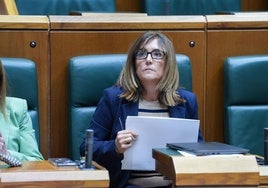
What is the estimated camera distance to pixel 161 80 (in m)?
1.64

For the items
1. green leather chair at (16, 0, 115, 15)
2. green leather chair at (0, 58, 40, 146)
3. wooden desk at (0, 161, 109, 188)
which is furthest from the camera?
green leather chair at (16, 0, 115, 15)

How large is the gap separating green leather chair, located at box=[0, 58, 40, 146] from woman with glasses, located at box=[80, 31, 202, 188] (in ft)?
0.55

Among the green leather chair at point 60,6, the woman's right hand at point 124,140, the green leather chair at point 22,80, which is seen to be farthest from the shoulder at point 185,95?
the green leather chair at point 60,6

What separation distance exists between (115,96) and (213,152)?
14.4 inches

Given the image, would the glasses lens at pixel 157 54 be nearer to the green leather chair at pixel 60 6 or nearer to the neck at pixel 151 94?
the neck at pixel 151 94

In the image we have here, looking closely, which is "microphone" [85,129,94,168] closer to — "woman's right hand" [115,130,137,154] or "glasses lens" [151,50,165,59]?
"woman's right hand" [115,130,137,154]

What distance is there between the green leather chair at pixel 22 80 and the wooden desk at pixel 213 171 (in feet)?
1.63

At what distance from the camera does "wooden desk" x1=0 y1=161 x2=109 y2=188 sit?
1255mm

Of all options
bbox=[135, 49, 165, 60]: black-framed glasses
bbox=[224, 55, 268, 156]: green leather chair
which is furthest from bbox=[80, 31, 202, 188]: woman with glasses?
bbox=[224, 55, 268, 156]: green leather chair

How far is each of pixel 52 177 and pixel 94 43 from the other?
631mm

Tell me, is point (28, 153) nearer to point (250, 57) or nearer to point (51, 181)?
point (51, 181)

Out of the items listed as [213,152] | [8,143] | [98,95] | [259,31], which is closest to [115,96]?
[98,95]

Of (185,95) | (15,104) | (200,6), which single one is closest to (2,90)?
(15,104)

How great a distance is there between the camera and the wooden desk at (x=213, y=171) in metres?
Answer: 1.29
